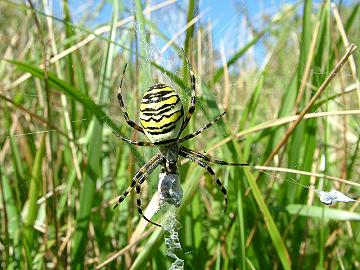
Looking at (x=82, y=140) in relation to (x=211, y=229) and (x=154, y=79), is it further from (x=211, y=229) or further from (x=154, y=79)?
(x=211, y=229)

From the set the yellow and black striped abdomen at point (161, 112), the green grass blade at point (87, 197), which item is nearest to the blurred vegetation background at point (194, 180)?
the green grass blade at point (87, 197)

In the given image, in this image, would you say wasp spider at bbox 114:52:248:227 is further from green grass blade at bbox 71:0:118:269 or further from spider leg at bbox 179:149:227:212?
green grass blade at bbox 71:0:118:269

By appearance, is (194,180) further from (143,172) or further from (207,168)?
(143,172)

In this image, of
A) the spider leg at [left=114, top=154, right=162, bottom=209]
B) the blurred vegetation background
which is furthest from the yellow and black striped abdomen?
the spider leg at [left=114, top=154, right=162, bottom=209]

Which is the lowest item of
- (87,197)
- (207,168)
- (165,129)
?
(87,197)

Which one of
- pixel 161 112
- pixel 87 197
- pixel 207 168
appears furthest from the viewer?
pixel 207 168

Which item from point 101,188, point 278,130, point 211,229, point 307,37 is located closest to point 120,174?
point 101,188

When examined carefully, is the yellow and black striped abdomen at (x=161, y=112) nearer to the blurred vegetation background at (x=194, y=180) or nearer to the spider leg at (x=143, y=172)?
the blurred vegetation background at (x=194, y=180)

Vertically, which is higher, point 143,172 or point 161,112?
point 161,112

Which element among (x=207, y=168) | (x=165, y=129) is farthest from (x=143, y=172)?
(x=165, y=129)
